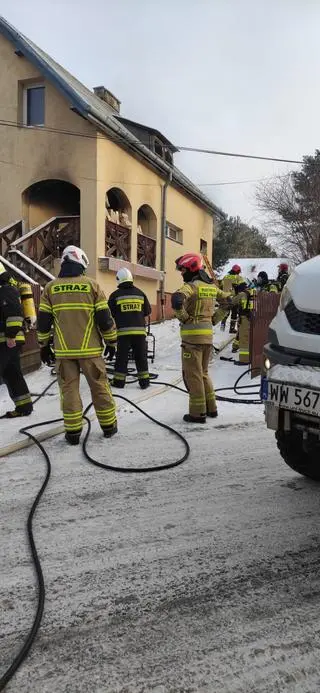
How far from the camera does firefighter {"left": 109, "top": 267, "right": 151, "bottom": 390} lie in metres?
7.40

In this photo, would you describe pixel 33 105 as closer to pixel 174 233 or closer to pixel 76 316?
pixel 174 233

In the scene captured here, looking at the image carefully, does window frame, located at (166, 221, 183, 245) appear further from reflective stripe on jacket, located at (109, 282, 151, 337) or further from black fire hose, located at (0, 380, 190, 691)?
black fire hose, located at (0, 380, 190, 691)

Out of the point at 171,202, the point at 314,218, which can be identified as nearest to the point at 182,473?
the point at 171,202

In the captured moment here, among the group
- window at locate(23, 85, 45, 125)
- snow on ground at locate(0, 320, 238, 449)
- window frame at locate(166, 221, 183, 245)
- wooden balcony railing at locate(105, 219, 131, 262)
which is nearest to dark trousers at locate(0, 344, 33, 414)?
snow on ground at locate(0, 320, 238, 449)

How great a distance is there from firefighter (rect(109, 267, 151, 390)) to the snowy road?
3265 millimetres

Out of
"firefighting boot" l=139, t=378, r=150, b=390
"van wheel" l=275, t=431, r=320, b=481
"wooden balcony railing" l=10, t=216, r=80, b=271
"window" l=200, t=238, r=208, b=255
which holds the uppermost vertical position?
"window" l=200, t=238, r=208, b=255

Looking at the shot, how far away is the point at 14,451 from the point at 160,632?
273cm

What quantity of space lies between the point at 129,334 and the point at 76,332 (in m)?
2.80

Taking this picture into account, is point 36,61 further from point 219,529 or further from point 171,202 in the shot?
point 219,529

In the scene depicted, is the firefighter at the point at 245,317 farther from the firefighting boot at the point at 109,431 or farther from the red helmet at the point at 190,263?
the firefighting boot at the point at 109,431

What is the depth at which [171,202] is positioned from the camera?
16.7m

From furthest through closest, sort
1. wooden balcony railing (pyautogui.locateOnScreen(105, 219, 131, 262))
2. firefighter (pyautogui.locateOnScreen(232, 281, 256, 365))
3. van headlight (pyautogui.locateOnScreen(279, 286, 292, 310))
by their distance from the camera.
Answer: wooden balcony railing (pyautogui.locateOnScreen(105, 219, 131, 262))
firefighter (pyautogui.locateOnScreen(232, 281, 256, 365))
van headlight (pyautogui.locateOnScreen(279, 286, 292, 310))

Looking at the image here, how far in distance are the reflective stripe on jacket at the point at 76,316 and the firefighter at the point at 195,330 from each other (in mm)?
990

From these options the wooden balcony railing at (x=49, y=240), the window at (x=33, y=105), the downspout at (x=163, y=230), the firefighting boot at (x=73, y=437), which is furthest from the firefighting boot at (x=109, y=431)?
the downspout at (x=163, y=230)
